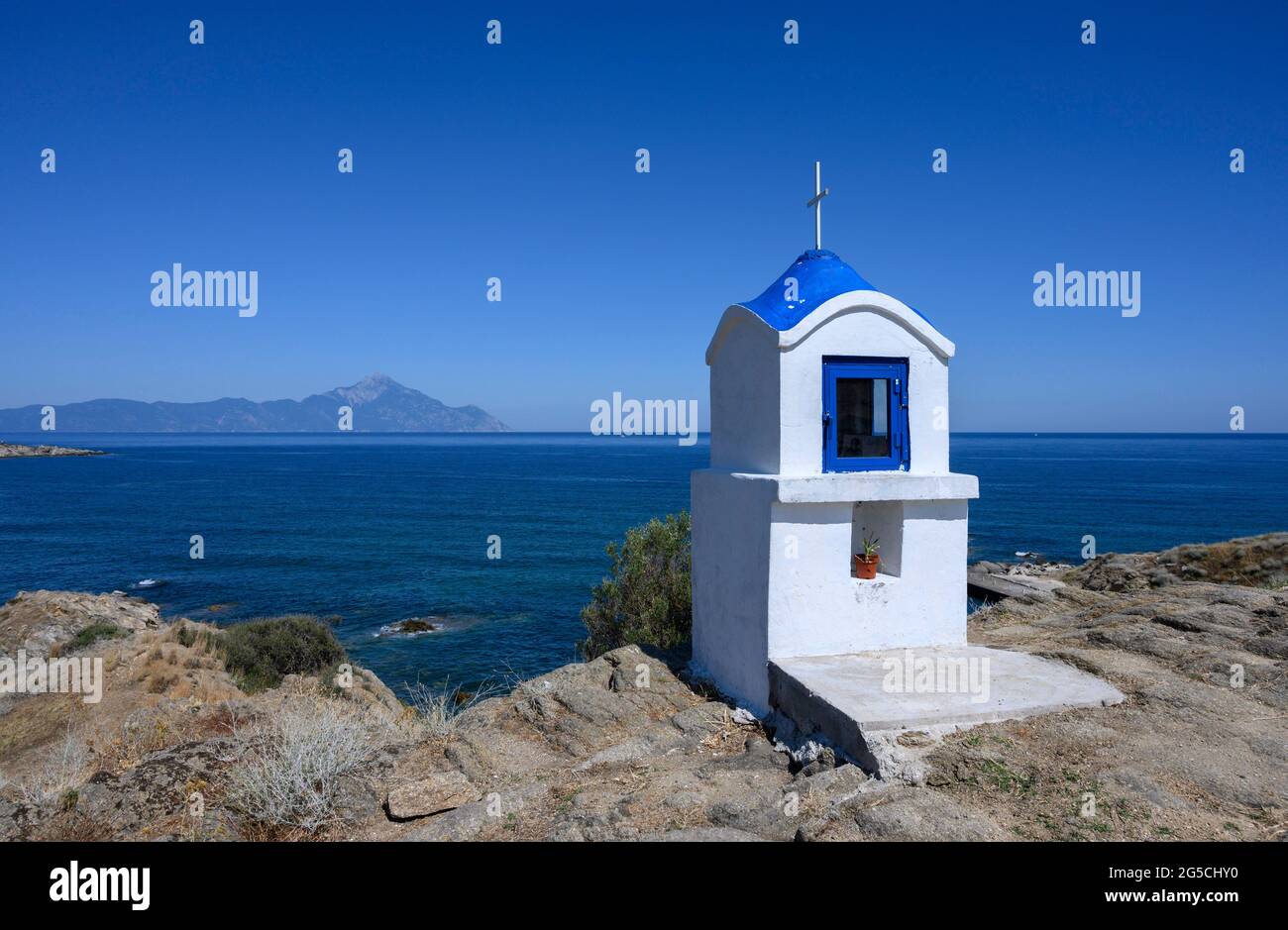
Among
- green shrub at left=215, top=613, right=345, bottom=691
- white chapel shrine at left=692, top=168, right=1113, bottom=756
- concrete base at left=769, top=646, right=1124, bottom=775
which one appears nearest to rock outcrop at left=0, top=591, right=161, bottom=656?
green shrub at left=215, top=613, right=345, bottom=691

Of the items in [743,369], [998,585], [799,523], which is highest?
[743,369]

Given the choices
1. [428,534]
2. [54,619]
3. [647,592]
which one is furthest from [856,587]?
[428,534]

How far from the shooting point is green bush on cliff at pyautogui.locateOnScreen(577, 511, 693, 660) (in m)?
13.7

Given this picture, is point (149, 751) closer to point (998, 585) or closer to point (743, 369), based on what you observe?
point (743, 369)

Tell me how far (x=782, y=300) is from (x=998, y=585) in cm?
2120

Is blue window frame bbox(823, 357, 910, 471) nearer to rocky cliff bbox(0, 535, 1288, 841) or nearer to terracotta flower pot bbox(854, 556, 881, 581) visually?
terracotta flower pot bbox(854, 556, 881, 581)

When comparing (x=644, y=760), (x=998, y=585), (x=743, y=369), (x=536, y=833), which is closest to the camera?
(x=536, y=833)

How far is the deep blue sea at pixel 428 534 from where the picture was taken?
92.3 ft

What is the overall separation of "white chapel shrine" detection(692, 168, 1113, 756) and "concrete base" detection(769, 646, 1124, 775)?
0.23 feet

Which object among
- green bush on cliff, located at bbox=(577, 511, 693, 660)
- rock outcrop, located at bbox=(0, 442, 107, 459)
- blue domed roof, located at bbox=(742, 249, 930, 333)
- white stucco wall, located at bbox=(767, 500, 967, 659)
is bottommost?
green bush on cliff, located at bbox=(577, 511, 693, 660)
